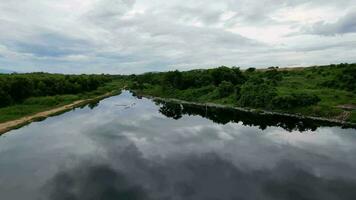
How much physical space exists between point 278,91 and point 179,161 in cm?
5179

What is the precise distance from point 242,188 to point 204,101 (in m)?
71.8

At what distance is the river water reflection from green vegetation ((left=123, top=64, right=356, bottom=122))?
932 centimetres

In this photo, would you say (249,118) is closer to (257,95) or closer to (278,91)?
(257,95)

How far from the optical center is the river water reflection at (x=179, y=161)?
30.3 meters

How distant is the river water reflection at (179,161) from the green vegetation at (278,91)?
30.6ft

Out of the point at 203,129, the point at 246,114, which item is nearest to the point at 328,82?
the point at 246,114

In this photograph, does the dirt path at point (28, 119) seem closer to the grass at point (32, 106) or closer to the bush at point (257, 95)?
the grass at point (32, 106)

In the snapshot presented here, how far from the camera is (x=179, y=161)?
39.5 m

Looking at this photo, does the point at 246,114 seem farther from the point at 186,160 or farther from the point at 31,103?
the point at 31,103

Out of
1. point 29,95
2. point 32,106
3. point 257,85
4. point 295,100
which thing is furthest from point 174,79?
point 295,100

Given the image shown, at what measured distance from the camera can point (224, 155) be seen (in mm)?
42000

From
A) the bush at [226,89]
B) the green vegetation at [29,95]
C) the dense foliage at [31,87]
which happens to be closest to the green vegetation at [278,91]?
the bush at [226,89]

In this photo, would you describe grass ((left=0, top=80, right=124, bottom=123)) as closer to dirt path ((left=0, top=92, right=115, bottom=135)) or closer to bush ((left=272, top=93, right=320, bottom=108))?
dirt path ((left=0, top=92, right=115, bottom=135))

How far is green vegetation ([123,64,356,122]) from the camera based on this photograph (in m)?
70.4
